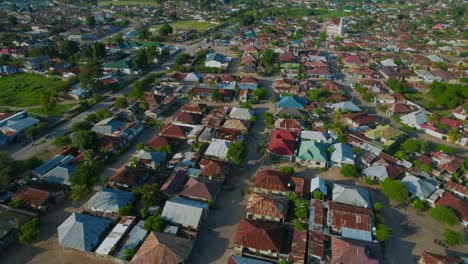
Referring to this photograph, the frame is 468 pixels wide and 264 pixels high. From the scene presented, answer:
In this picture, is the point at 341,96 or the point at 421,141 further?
the point at 341,96

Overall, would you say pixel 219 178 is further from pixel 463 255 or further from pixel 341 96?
pixel 341 96

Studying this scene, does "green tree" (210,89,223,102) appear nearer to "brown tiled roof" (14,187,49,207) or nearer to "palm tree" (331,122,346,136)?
"palm tree" (331,122,346,136)

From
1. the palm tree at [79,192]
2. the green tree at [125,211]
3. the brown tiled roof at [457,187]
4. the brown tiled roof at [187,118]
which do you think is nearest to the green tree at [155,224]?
the green tree at [125,211]

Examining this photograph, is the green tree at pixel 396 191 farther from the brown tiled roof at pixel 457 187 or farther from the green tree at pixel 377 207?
the brown tiled roof at pixel 457 187

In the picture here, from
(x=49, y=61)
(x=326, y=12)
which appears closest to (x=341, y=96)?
(x=49, y=61)

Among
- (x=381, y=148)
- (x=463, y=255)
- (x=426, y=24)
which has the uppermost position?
(x=426, y=24)

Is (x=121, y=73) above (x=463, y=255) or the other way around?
above

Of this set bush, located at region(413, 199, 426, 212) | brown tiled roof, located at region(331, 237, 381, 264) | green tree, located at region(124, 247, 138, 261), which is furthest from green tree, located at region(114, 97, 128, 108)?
bush, located at region(413, 199, 426, 212)
